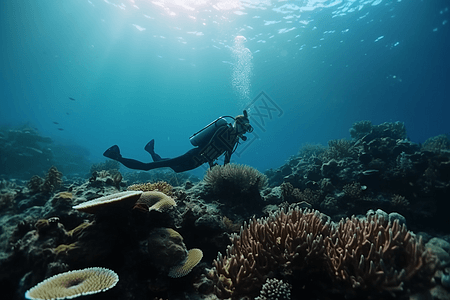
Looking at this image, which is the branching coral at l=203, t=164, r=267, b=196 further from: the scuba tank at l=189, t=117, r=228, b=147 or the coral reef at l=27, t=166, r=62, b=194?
the coral reef at l=27, t=166, r=62, b=194

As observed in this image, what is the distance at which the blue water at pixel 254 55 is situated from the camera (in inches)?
994

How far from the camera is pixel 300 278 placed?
7.22 feet

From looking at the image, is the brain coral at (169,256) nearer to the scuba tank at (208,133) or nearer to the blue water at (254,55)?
the scuba tank at (208,133)

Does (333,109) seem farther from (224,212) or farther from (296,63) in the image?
(224,212)

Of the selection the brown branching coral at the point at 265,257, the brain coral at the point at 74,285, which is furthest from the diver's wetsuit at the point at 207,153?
the brain coral at the point at 74,285

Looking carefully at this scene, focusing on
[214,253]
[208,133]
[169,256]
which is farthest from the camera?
[208,133]

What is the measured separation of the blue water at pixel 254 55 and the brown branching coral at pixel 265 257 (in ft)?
26.6

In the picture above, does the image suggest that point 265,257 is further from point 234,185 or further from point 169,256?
point 234,185

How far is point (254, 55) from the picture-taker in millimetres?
37062

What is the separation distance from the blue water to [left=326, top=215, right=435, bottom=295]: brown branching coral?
8305 millimetres

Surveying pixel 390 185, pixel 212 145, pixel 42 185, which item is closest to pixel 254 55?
pixel 212 145

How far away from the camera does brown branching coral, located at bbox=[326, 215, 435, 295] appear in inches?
70.4

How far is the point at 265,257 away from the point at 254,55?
40478mm

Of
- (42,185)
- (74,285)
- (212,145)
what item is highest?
(212,145)
